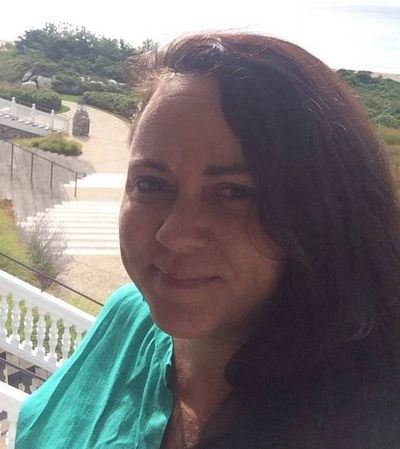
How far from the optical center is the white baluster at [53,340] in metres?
3.12

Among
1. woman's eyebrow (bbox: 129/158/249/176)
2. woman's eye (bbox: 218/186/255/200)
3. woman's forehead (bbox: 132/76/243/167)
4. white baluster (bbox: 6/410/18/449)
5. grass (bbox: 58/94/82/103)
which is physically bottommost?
grass (bbox: 58/94/82/103)

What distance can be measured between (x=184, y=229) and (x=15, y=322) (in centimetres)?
283

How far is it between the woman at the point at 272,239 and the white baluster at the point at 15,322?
2672 mm

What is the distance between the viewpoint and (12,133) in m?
14.0

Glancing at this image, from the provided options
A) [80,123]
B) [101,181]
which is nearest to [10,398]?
[101,181]

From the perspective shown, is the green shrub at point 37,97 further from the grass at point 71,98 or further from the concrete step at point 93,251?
the concrete step at point 93,251

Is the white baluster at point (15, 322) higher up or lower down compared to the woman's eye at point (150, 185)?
lower down

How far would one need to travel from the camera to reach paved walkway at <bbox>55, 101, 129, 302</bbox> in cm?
571

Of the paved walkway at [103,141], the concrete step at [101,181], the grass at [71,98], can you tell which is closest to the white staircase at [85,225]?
the concrete step at [101,181]

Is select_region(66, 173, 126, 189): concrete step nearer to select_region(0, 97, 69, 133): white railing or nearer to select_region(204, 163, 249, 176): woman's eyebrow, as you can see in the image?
select_region(0, 97, 69, 133): white railing

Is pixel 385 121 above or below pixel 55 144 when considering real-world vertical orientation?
above

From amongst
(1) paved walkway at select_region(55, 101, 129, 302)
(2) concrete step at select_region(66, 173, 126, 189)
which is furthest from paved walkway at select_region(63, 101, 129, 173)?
(2) concrete step at select_region(66, 173, 126, 189)

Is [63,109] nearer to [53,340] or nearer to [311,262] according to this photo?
[53,340]

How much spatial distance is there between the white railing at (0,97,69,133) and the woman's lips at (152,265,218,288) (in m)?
14.0
